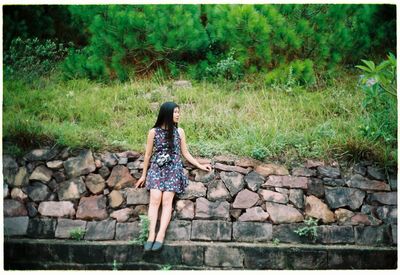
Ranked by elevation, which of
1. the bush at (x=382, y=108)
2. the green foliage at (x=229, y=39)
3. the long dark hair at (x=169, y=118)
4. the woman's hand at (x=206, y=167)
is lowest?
the woman's hand at (x=206, y=167)

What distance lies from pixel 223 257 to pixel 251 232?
378 mm

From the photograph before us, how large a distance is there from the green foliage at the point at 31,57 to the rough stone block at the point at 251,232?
3553mm

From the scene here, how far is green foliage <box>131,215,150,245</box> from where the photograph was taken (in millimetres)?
3771

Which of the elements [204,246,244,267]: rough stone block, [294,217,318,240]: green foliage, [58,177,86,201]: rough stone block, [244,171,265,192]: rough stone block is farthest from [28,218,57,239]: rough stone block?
[294,217,318,240]: green foliage

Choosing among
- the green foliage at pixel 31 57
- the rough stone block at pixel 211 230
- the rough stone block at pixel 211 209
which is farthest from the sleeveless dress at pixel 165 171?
the green foliage at pixel 31 57

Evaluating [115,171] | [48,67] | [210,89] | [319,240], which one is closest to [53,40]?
[48,67]

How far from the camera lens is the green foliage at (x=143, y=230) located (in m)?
3.77

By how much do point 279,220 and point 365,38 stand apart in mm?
3283

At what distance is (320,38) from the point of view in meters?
5.57

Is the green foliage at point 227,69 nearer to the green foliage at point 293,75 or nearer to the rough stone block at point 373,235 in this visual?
the green foliage at point 293,75

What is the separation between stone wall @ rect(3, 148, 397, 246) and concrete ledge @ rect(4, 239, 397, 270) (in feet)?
0.41

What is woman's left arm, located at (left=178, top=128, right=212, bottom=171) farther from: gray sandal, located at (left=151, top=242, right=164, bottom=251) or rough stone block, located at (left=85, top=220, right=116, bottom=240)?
rough stone block, located at (left=85, top=220, right=116, bottom=240)

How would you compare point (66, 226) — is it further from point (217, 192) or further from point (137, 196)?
point (217, 192)

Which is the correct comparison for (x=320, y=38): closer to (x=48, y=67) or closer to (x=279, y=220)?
(x=279, y=220)
